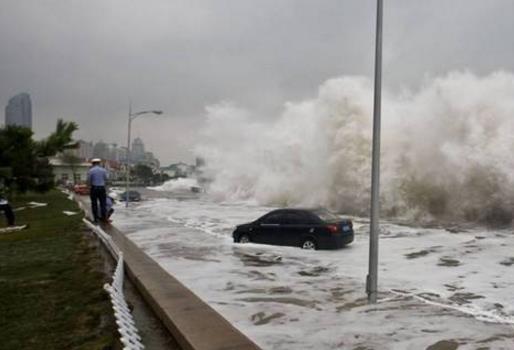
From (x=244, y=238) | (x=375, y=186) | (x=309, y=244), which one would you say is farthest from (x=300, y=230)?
(x=375, y=186)

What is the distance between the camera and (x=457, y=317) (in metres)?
7.95

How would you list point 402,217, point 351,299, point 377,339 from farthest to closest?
point 402,217
point 351,299
point 377,339

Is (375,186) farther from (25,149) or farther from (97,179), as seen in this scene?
(25,149)

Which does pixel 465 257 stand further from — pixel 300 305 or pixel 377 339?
pixel 377 339

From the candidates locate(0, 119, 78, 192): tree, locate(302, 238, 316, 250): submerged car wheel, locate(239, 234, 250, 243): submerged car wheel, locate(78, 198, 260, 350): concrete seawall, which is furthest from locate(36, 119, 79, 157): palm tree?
locate(78, 198, 260, 350): concrete seawall

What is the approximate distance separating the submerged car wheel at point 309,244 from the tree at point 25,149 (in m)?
27.1

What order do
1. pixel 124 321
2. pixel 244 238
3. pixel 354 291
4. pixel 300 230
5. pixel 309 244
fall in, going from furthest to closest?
pixel 244 238 → pixel 300 230 → pixel 309 244 → pixel 354 291 → pixel 124 321

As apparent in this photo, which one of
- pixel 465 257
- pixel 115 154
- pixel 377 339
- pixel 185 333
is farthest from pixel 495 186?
pixel 115 154

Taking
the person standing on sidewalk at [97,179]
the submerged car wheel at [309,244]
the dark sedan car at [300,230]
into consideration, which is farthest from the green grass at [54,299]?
the submerged car wheel at [309,244]

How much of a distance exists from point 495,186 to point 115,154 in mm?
142807

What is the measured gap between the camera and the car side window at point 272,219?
17367 millimetres

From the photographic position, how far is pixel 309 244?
1648 centimetres

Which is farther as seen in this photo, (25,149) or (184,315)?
(25,149)

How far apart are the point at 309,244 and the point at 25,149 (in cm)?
3166
